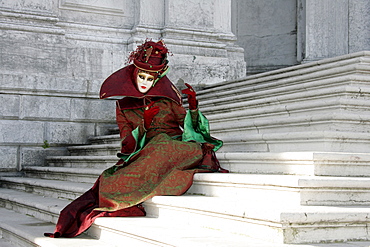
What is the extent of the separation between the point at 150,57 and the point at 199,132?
0.78 metres

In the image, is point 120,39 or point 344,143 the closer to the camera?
point 344,143

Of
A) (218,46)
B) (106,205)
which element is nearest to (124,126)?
(106,205)

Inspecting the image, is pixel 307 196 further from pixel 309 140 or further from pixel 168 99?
pixel 168 99

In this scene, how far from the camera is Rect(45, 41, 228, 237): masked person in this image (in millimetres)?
4871

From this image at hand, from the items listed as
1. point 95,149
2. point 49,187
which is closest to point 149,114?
point 49,187

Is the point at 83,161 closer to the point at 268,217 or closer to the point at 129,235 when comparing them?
the point at 129,235

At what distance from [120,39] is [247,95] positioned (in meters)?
2.92

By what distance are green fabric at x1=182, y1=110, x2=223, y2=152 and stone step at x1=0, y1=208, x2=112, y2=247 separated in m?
1.20

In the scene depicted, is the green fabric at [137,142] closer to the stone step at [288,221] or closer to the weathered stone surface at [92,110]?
the stone step at [288,221]

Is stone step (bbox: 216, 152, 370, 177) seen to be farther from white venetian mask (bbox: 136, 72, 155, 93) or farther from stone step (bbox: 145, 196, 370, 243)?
white venetian mask (bbox: 136, 72, 155, 93)

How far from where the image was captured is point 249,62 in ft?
41.4

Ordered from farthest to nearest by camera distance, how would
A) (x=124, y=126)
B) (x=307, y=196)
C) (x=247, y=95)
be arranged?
(x=247, y=95) → (x=124, y=126) → (x=307, y=196)

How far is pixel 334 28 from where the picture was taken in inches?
456

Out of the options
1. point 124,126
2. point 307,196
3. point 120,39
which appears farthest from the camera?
point 120,39
